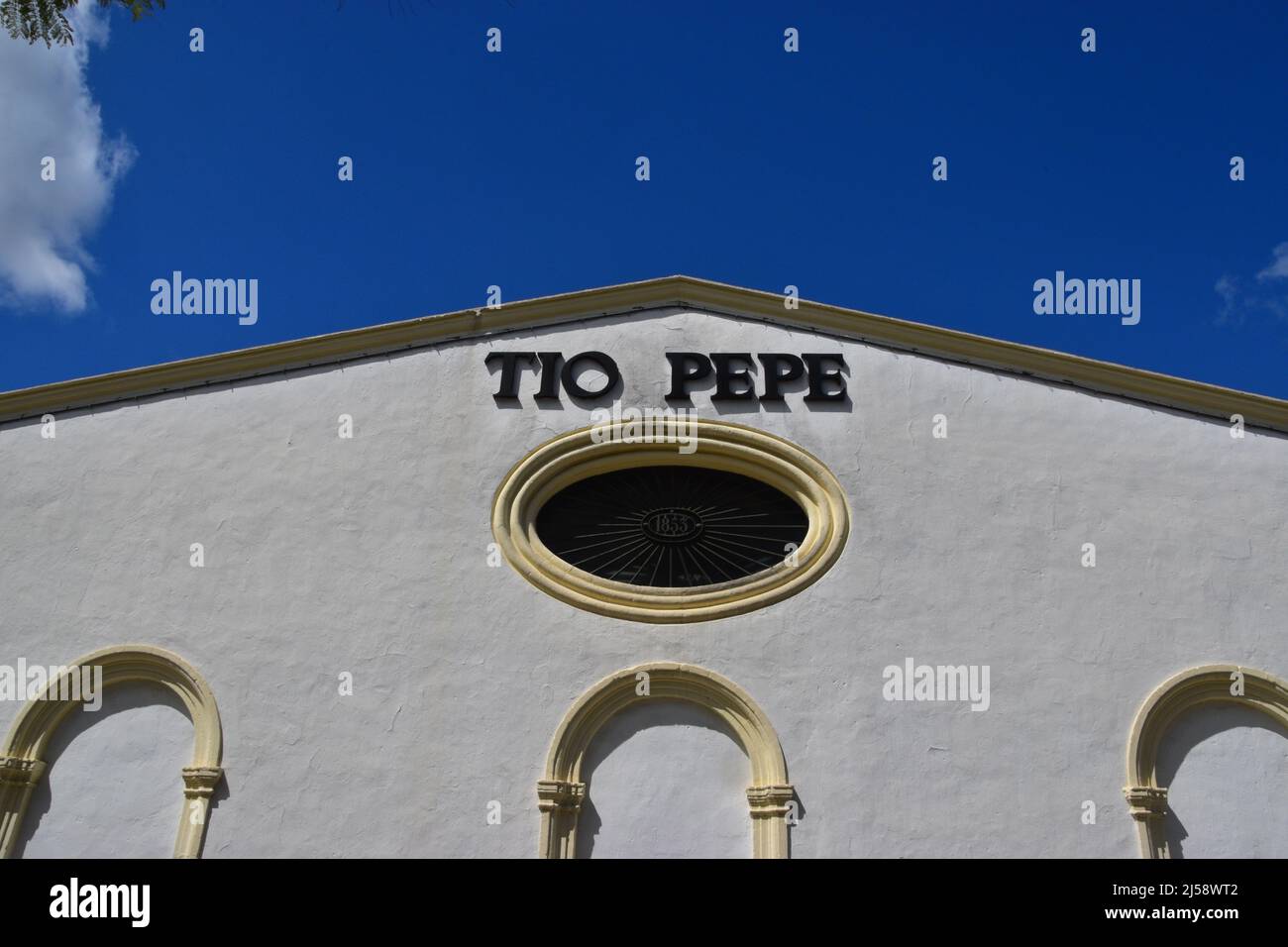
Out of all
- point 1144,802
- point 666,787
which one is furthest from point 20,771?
point 1144,802

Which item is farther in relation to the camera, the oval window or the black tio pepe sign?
the black tio pepe sign

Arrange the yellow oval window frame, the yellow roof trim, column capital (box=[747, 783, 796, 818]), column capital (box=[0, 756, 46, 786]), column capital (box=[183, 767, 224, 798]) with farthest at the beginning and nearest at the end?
the yellow roof trim → the yellow oval window frame → column capital (box=[0, 756, 46, 786]) → column capital (box=[183, 767, 224, 798]) → column capital (box=[747, 783, 796, 818])

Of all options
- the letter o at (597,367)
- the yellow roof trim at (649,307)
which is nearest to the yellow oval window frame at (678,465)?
the letter o at (597,367)

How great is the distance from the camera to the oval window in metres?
11.4

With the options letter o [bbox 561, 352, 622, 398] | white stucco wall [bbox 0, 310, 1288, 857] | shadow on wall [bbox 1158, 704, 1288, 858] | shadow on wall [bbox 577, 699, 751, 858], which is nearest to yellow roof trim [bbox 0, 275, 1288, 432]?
white stucco wall [bbox 0, 310, 1288, 857]

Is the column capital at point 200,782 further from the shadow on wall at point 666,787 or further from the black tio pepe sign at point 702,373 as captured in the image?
the black tio pepe sign at point 702,373

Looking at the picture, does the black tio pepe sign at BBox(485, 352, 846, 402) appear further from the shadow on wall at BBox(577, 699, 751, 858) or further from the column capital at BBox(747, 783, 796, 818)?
the column capital at BBox(747, 783, 796, 818)

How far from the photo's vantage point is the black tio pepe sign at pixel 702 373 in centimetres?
1226

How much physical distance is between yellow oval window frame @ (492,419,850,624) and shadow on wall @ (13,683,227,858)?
10.9 ft

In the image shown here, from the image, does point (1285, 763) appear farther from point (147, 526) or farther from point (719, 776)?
point (147, 526)

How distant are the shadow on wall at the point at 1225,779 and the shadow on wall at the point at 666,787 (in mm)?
3620

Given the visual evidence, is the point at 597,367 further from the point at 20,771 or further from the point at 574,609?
the point at 20,771

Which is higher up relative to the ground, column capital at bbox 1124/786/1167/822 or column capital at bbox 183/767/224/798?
column capital at bbox 183/767/224/798

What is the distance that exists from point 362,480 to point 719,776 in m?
4.38
